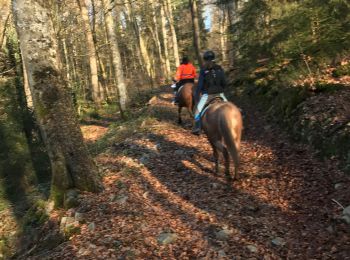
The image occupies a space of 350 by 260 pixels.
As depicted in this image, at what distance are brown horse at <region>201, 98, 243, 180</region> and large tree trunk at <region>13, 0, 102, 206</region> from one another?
294 centimetres

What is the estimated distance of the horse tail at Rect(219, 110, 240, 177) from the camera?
8.48 metres

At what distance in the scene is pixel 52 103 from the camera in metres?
8.16

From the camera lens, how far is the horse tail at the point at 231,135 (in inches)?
334

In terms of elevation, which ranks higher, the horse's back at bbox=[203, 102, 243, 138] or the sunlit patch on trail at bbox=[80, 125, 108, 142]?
the horse's back at bbox=[203, 102, 243, 138]

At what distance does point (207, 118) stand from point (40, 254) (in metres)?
4.86

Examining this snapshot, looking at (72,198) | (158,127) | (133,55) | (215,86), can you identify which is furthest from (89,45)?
(133,55)

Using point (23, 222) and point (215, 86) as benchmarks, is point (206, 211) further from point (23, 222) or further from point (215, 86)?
point (23, 222)

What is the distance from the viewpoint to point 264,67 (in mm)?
17016

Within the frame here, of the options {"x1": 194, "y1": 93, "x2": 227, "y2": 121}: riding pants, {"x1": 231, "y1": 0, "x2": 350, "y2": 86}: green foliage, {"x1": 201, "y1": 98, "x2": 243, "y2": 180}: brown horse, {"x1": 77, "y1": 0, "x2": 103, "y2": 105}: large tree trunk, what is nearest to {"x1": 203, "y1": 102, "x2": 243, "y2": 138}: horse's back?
{"x1": 201, "y1": 98, "x2": 243, "y2": 180}: brown horse

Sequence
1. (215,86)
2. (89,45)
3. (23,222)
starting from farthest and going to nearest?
(89,45) < (215,86) < (23,222)

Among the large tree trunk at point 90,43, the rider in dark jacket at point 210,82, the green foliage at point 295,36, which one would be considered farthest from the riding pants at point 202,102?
the large tree trunk at point 90,43

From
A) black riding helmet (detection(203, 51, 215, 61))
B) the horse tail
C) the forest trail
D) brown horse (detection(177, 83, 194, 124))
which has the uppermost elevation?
black riding helmet (detection(203, 51, 215, 61))

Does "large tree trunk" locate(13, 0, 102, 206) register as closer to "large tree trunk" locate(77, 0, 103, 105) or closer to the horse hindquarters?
the horse hindquarters

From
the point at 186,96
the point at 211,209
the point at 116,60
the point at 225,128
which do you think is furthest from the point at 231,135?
the point at 116,60
